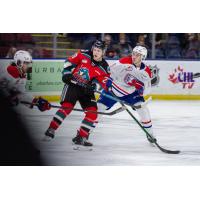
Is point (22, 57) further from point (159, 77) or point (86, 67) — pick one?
point (159, 77)

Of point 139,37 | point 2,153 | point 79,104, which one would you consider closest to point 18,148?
point 2,153

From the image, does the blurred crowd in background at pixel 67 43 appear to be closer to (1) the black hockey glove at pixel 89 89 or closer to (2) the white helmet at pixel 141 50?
(2) the white helmet at pixel 141 50

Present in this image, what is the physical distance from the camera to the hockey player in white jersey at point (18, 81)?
6.00 m

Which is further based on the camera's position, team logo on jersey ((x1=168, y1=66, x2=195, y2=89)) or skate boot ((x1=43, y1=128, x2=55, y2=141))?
team logo on jersey ((x1=168, y1=66, x2=195, y2=89))

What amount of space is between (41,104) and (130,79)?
2.13ft

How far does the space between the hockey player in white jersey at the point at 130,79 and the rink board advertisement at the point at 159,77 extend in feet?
0.30

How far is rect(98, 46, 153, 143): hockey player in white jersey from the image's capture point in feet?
19.9

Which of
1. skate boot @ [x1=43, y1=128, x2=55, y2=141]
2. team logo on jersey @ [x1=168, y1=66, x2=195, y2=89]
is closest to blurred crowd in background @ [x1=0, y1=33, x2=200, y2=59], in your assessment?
skate boot @ [x1=43, y1=128, x2=55, y2=141]

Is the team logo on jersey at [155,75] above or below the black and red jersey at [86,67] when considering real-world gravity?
below

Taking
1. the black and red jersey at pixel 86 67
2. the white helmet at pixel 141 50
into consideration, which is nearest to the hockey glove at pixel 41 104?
the black and red jersey at pixel 86 67

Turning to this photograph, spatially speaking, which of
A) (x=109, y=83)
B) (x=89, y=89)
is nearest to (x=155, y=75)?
(x=109, y=83)

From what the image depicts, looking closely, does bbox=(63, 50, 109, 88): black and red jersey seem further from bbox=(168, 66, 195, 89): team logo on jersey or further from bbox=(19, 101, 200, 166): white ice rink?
bbox=(168, 66, 195, 89): team logo on jersey

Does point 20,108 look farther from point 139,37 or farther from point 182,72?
point 182,72

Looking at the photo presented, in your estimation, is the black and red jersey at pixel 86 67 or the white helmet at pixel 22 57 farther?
the white helmet at pixel 22 57
